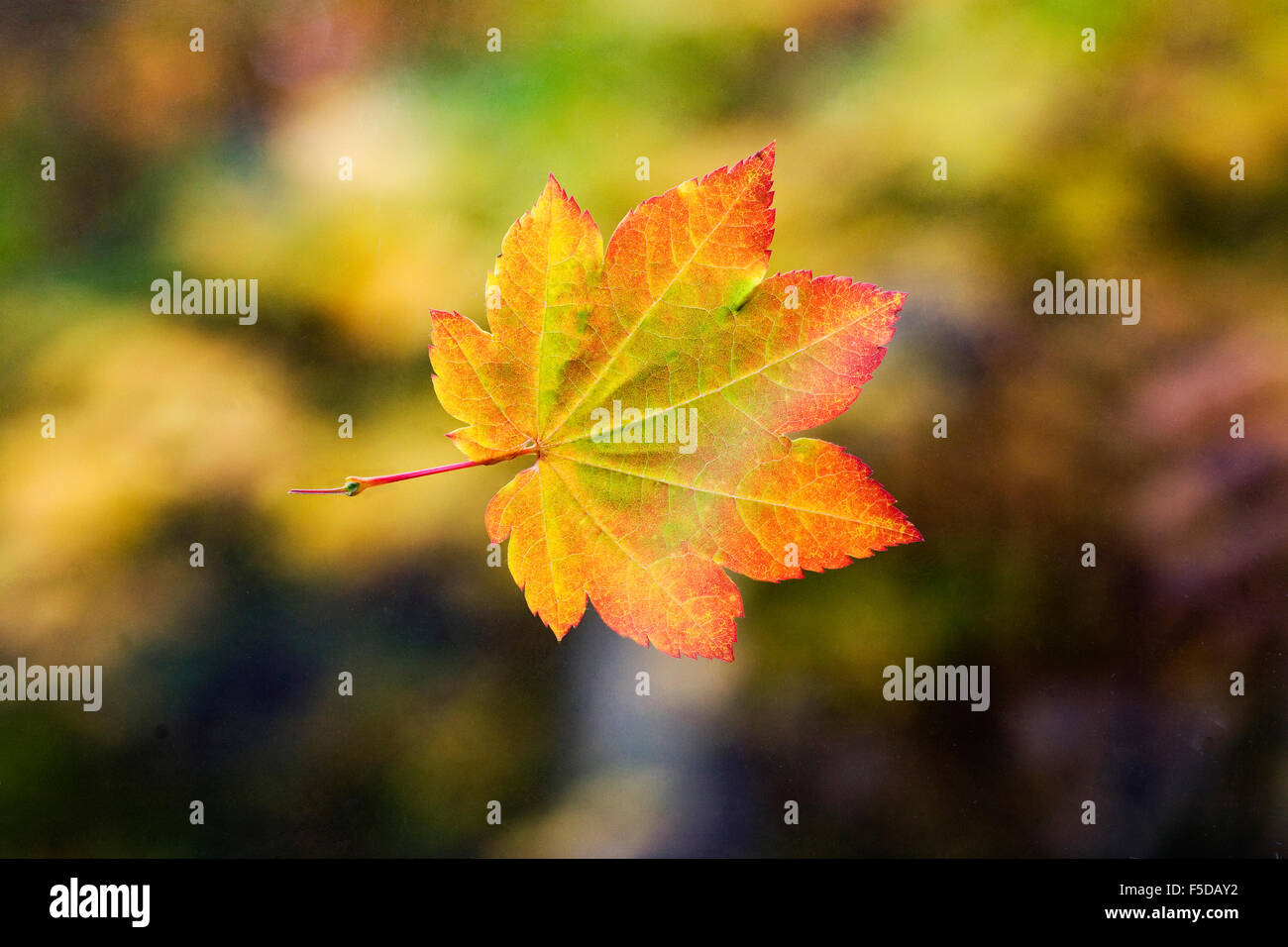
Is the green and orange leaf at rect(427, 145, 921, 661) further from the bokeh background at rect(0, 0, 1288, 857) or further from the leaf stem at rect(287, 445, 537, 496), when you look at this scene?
the bokeh background at rect(0, 0, 1288, 857)

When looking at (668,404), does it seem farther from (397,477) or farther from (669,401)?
(397,477)

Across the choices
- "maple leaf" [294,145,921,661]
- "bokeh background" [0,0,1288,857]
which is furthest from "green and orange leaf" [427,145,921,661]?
"bokeh background" [0,0,1288,857]

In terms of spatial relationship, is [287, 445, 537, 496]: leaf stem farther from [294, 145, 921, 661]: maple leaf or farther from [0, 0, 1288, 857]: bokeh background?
[0, 0, 1288, 857]: bokeh background

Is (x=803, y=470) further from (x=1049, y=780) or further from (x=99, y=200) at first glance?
(x=99, y=200)

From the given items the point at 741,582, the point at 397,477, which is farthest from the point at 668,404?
the point at 741,582

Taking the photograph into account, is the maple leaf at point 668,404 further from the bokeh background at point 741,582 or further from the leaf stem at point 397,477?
the bokeh background at point 741,582

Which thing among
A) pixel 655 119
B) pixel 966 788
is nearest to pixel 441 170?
pixel 655 119

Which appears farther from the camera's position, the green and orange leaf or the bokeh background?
the bokeh background
